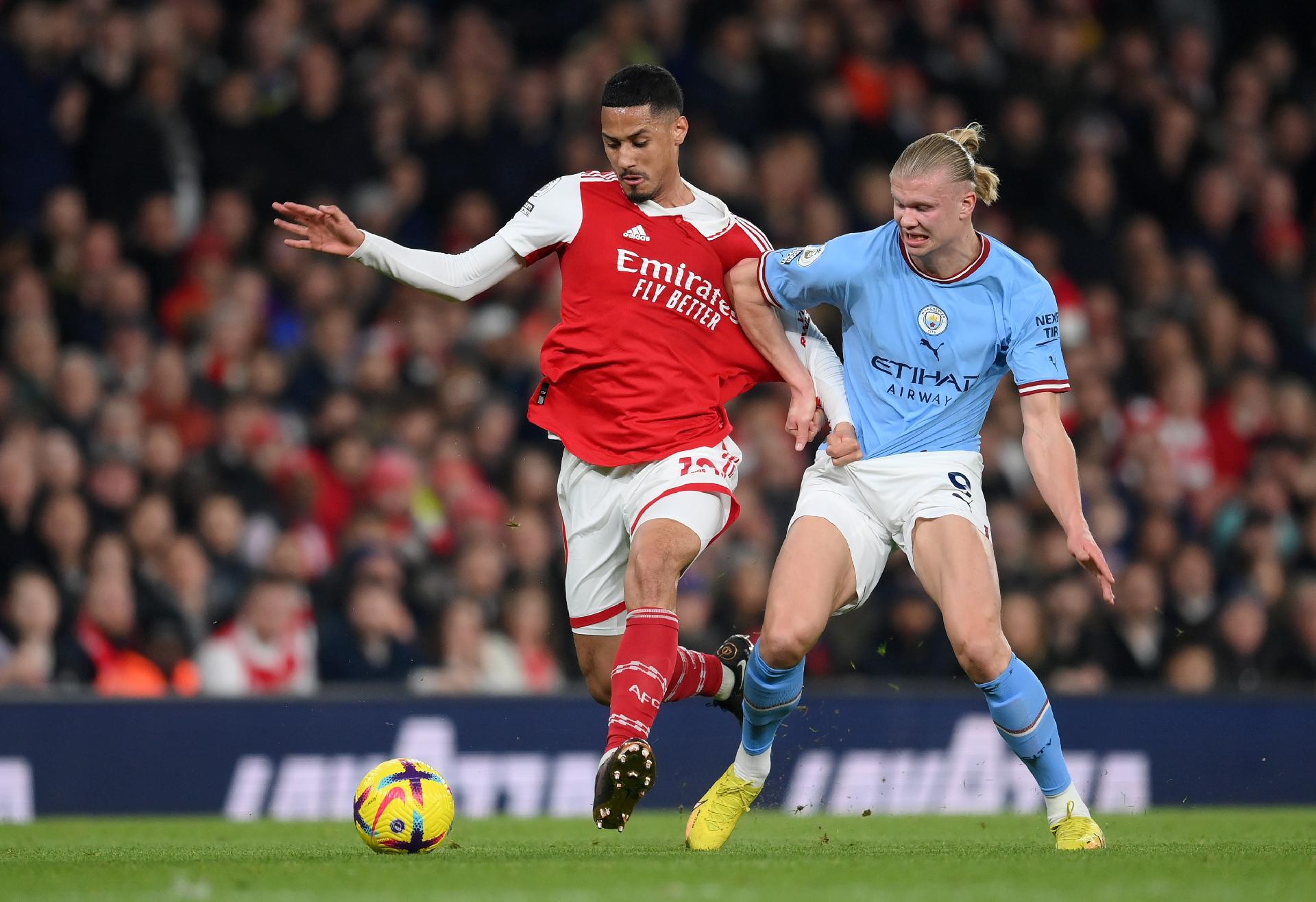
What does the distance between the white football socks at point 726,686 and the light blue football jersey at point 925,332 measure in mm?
1169

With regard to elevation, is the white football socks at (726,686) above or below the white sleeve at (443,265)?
below

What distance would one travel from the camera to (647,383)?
7.00 m

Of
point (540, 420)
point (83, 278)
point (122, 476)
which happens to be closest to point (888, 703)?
point (540, 420)

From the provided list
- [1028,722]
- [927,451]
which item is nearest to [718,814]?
[1028,722]

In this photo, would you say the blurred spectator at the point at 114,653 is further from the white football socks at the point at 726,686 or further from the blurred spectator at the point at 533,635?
the white football socks at the point at 726,686

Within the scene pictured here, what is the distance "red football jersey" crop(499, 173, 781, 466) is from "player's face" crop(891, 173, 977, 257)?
→ 0.85 m

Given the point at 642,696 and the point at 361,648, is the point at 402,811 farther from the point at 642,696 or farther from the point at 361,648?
the point at 361,648

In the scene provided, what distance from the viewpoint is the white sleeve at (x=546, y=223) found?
6.93 m

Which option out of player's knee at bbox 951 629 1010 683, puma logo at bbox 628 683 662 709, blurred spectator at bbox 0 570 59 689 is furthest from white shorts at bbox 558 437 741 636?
blurred spectator at bbox 0 570 59 689

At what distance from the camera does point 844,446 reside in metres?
6.75

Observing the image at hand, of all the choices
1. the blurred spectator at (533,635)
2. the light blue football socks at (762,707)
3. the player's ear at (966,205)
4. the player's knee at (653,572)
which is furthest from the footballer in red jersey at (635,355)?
the blurred spectator at (533,635)

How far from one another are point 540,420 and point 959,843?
227cm

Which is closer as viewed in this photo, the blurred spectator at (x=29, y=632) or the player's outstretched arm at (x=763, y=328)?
the player's outstretched arm at (x=763, y=328)

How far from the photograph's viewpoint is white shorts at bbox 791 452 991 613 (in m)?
6.57
